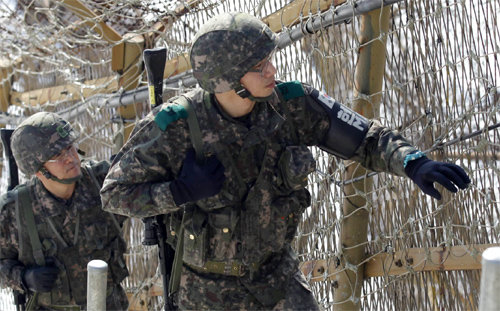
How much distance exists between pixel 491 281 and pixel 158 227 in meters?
2.18

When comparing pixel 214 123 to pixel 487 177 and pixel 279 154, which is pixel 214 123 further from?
pixel 487 177

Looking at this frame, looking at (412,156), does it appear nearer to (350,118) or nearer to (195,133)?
(350,118)

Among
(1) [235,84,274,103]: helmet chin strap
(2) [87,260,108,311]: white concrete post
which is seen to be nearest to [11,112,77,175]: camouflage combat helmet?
(1) [235,84,274,103]: helmet chin strap

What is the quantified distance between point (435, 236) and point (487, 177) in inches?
17.0

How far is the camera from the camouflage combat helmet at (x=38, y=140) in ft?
14.9

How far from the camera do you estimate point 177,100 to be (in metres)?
3.32

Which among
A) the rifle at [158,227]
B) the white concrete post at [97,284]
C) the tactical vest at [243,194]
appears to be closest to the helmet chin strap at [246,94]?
the tactical vest at [243,194]

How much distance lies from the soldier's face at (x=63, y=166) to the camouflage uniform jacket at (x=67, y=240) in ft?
0.35

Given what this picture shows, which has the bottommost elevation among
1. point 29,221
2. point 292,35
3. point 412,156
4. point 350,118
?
point 412,156

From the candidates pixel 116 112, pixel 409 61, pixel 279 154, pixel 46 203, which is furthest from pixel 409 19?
pixel 116 112

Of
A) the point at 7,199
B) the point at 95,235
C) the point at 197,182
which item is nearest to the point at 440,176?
the point at 197,182

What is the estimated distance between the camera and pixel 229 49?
3197 millimetres

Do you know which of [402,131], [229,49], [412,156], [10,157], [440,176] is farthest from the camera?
[10,157]

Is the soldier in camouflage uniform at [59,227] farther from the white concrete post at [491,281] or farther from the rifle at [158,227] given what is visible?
the white concrete post at [491,281]
